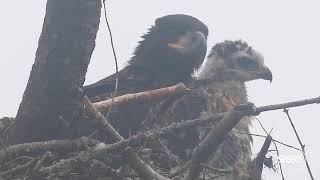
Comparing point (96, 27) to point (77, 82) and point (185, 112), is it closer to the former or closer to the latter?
point (77, 82)

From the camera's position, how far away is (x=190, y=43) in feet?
20.4

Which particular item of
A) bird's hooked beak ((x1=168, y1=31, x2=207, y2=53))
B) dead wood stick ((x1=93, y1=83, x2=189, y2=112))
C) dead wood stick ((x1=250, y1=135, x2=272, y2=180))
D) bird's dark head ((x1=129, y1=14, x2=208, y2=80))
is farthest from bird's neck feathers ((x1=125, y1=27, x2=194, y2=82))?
dead wood stick ((x1=250, y1=135, x2=272, y2=180))

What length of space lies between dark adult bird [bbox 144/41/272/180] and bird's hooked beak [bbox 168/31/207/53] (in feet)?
1.15

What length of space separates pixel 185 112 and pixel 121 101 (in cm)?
131

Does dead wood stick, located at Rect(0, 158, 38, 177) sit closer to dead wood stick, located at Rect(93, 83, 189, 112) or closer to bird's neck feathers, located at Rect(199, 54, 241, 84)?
dead wood stick, located at Rect(93, 83, 189, 112)

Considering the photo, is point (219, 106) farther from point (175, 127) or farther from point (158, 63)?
point (175, 127)

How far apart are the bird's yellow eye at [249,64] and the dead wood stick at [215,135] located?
3890mm

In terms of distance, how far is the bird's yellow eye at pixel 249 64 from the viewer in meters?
7.11

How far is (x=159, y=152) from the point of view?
4605mm

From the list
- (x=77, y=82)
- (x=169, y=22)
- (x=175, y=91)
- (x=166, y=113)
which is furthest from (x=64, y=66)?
(x=169, y=22)

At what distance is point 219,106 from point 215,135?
265 cm

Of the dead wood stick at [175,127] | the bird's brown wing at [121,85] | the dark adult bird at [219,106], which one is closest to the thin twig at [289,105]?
the dead wood stick at [175,127]

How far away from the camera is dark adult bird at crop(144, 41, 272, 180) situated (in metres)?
4.98

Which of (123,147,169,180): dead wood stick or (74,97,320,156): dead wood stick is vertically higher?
(74,97,320,156): dead wood stick
